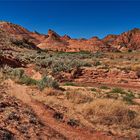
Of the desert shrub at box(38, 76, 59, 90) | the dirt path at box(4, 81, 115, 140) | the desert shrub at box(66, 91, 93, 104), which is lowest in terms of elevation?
the dirt path at box(4, 81, 115, 140)

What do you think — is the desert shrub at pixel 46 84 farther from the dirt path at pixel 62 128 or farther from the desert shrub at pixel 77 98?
the dirt path at pixel 62 128

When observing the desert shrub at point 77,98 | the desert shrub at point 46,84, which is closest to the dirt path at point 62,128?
the desert shrub at point 77,98

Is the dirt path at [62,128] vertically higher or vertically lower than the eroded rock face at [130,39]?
lower

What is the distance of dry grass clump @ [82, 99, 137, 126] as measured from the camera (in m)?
10.4

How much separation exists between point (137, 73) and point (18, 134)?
18787mm

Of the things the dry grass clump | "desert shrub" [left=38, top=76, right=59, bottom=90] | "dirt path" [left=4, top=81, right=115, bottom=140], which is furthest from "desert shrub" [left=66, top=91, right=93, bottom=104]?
"desert shrub" [left=38, top=76, right=59, bottom=90]

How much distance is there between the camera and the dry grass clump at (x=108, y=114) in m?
10.4

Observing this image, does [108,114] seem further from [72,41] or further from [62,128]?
[72,41]

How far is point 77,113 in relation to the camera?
36.3 ft

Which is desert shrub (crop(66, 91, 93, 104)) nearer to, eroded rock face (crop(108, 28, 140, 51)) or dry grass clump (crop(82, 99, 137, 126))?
dry grass clump (crop(82, 99, 137, 126))

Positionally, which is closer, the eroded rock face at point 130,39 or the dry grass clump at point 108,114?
the dry grass clump at point 108,114

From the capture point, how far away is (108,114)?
10.6 m

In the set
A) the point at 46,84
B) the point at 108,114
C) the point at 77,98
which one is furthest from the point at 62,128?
the point at 46,84

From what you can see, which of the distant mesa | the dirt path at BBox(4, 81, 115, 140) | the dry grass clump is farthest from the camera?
the distant mesa
